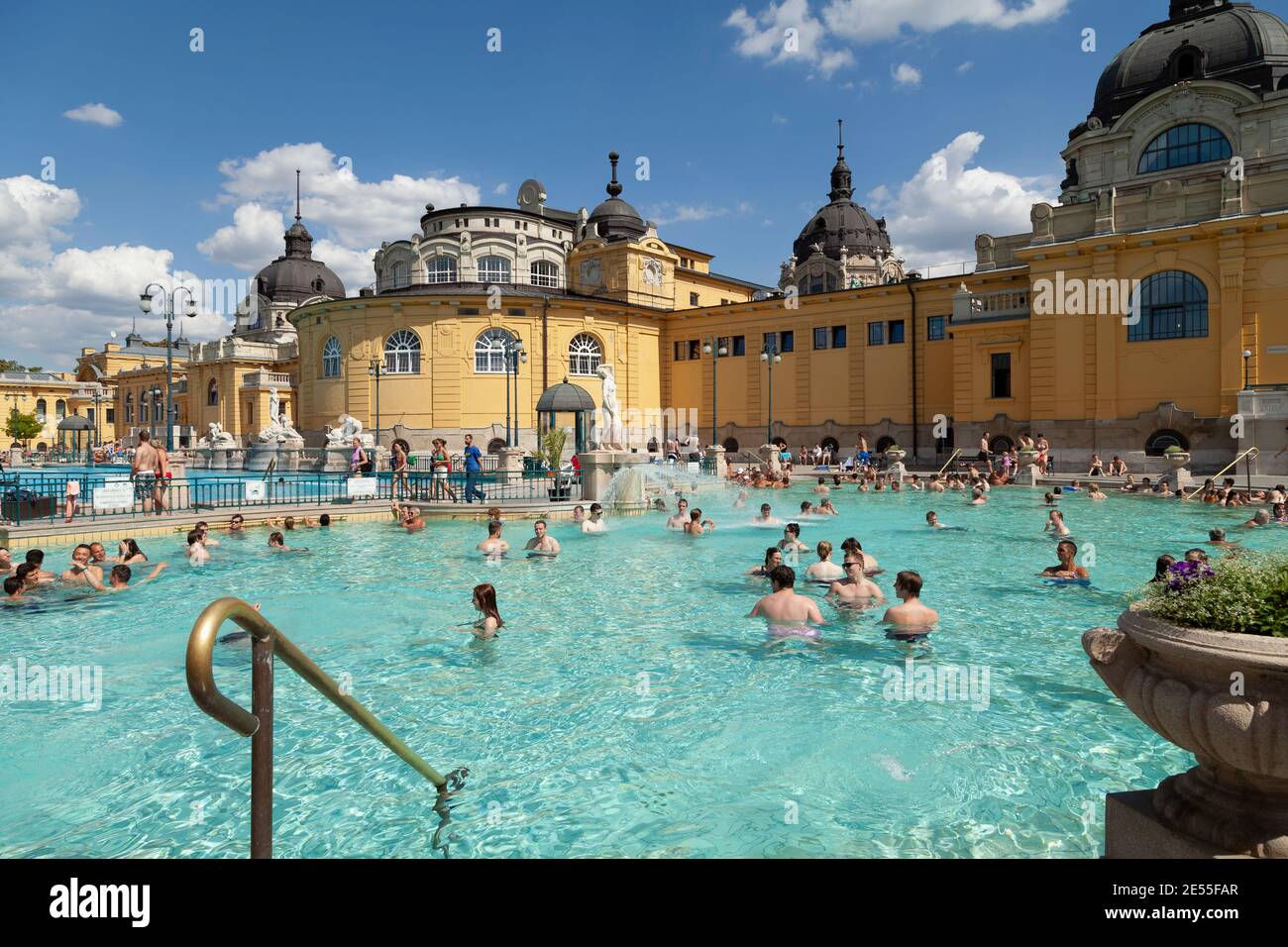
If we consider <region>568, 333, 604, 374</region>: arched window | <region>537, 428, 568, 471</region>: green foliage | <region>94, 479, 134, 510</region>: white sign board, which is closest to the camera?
<region>94, 479, 134, 510</region>: white sign board

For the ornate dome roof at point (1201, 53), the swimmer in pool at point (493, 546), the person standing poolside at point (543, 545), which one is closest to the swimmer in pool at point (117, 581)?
the swimmer in pool at point (493, 546)

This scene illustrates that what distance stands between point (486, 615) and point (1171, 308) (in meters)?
31.5

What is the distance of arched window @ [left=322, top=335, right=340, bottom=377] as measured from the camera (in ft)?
147

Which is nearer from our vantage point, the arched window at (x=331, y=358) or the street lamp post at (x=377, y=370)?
the street lamp post at (x=377, y=370)

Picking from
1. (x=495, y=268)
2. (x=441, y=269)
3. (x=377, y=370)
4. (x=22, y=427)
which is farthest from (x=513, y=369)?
(x=22, y=427)

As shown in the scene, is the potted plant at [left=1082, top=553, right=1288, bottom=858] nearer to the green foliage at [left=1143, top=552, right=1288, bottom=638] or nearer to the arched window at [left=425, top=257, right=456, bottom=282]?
the green foliage at [left=1143, top=552, right=1288, bottom=638]

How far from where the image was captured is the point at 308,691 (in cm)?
705

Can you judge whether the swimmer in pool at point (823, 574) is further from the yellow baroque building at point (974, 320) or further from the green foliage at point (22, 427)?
the green foliage at point (22, 427)

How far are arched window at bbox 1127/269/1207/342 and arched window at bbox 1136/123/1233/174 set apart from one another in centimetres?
761

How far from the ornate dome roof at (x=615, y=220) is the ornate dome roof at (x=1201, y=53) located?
28300 millimetres

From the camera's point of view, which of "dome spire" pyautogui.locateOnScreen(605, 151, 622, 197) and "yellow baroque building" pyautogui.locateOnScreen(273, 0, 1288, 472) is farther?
"dome spire" pyautogui.locateOnScreen(605, 151, 622, 197)

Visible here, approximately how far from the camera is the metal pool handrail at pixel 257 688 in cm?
223

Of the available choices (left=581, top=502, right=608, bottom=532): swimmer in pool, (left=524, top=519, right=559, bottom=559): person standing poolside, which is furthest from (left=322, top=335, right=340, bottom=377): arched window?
(left=524, top=519, right=559, bottom=559): person standing poolside
